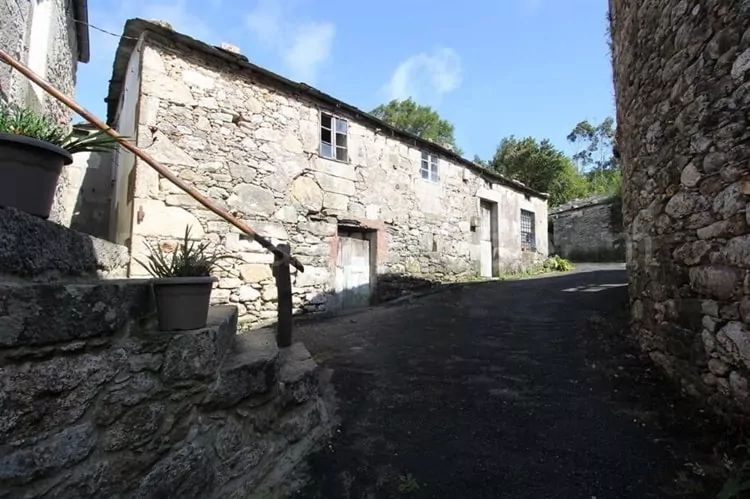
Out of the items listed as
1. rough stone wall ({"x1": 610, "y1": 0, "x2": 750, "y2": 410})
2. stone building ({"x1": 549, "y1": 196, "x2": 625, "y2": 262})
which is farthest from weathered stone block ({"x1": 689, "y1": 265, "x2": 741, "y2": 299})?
stone building ({"x1": 549, "y1": 196, "x2": 625, "y2": 262})

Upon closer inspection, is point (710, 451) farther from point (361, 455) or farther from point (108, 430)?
point (108, 430)

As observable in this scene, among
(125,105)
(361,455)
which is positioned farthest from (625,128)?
(125,105)

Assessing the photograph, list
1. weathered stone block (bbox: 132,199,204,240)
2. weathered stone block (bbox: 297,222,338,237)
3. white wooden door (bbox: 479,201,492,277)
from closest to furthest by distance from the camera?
weathered stone block (bbox: 132,199,204,240) → weathered stone block (bbox: 297,222,338,237) → white wooden door (bbox: 479,201,492,277)

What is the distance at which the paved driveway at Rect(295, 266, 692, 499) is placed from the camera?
7.07 feet

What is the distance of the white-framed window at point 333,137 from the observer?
23.9 ft

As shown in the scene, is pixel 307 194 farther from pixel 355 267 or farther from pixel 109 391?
pixel 109 391

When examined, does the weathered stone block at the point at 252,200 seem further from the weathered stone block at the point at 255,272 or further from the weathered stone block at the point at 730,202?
the weathered stone block at the point at 730,202

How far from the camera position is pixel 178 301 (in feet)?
6.05

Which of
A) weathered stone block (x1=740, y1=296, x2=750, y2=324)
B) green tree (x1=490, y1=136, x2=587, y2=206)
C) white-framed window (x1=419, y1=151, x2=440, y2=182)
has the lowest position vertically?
weathered stone block (x1=740, y1=296, x2=750, y2=324)

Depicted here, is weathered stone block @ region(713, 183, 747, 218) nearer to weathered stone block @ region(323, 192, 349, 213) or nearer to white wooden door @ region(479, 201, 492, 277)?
weathered stone block @ region(323, 192, 349, 213)

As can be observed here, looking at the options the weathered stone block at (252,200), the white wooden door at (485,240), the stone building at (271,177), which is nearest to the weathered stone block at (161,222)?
the stone building at (271,177)

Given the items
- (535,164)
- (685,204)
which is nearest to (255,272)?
(685,204)

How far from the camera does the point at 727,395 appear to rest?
2.43 m

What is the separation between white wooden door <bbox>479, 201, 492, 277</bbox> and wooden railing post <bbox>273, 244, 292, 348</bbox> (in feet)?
28.2
